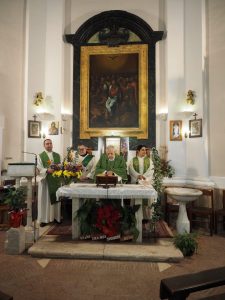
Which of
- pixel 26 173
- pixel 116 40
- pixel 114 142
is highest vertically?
pixel 116 40

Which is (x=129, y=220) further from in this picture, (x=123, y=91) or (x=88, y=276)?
(x=123, y=91)

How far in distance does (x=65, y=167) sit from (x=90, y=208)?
3.26 feet

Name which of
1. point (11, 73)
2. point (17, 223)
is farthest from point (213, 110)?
point (11, 73)

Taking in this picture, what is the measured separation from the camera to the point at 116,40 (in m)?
7.50

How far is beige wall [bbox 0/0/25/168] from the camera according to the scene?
7.13m

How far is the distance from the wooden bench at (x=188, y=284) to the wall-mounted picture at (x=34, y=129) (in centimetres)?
614

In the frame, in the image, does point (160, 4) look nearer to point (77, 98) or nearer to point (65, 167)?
point (77, 98)

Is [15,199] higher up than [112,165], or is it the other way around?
[112,165]

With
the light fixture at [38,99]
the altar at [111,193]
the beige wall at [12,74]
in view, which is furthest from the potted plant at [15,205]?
the light fixture at [38,99]

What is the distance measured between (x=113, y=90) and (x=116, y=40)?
4.96 ft

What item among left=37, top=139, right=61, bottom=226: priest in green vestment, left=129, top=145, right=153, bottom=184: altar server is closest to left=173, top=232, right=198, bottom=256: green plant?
left=129, top=145, right=153, bottom=184: altar server

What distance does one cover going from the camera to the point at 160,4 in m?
7.57

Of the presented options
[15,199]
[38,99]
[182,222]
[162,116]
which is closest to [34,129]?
[38,99]

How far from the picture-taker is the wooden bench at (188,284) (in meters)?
1.86
